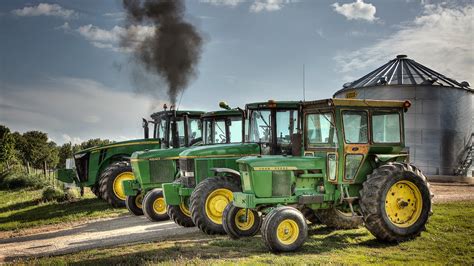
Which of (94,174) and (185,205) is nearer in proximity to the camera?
(185,205)

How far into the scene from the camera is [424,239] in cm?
941

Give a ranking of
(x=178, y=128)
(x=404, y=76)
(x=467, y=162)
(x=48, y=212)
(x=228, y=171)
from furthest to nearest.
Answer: (x=404, y=76) → (x=467, y=162) → (x=48, y=212) → (x=178, y=128) → (x=228, y=171)

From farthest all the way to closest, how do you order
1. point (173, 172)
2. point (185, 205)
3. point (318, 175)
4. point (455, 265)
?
point (173, 172), point (185, 205), point (318, 175), point (455, 265)

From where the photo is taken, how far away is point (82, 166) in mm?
17969

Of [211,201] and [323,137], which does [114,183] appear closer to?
[211,201]

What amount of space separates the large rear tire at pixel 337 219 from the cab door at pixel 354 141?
716 millimetres

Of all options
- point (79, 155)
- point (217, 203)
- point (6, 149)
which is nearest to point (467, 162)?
point (79, 155)

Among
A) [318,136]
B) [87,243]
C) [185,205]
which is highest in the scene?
[318,136]

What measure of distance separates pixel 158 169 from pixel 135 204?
143cm

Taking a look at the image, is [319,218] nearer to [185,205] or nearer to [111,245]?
[185,205]


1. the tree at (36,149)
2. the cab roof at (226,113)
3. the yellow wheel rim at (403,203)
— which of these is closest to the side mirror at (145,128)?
the cab roof at (226,113)

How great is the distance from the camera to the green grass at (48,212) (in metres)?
15.0

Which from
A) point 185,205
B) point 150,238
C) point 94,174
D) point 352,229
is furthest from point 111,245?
point 94,174

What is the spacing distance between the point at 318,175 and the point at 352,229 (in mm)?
1867
